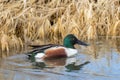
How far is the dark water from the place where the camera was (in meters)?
6.74

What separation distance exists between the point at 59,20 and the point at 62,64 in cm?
236

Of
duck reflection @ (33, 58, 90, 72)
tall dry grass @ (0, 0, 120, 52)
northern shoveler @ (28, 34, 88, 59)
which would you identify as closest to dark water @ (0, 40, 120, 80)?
duck reflection @ (33, 58, 90, 72)

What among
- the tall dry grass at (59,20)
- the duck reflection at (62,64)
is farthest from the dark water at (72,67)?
the tall dry grass at (59,20)

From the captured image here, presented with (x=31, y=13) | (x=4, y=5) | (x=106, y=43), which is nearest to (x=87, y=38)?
(x=106, y=43)

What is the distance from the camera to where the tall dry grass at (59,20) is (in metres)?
9.96

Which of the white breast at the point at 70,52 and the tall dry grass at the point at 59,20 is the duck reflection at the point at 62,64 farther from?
the tall dry grass at the point at 59,20

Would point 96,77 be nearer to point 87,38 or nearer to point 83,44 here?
point 83,44

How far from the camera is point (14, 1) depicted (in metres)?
10.6

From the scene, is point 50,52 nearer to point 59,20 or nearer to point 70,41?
point 70,41

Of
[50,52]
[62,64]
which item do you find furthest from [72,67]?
[50,52]

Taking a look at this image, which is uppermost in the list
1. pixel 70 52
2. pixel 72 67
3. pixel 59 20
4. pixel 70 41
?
pixel 59 20

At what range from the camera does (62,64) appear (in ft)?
25.9

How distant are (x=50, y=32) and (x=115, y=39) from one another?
1465mm

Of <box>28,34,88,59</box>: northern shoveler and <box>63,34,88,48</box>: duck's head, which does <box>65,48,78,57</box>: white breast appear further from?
<box>63,34,88,48</box>: duck's head
